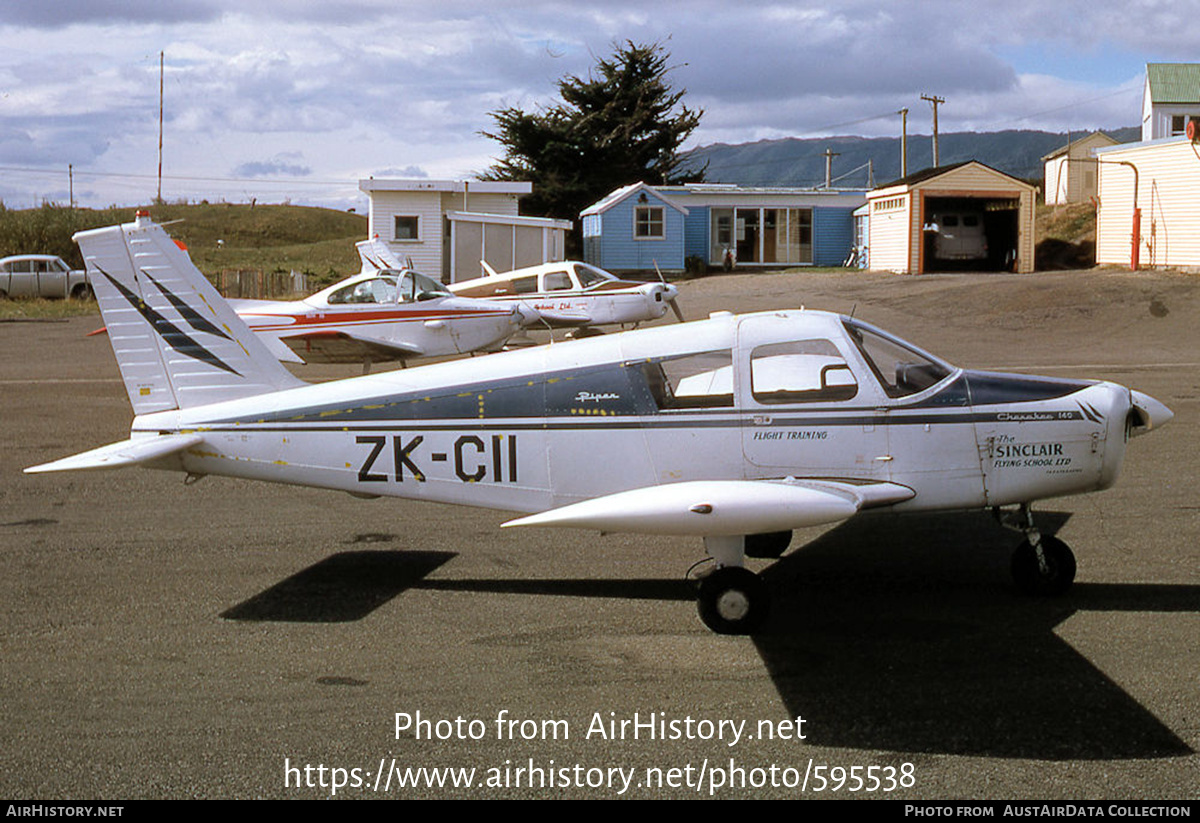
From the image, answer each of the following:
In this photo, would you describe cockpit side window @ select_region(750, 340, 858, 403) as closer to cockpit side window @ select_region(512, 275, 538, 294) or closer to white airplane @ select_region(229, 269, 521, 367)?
white airplane @ select_region(229, 269, 521, 367)

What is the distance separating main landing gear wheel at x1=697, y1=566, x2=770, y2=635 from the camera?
702 cm

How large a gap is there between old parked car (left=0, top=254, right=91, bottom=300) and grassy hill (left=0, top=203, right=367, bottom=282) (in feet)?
14.3

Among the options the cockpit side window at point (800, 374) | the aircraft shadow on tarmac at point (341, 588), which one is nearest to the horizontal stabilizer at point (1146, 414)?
the cockpit side window at point (800, 374)

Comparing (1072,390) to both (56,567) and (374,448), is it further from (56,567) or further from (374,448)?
(56,567)

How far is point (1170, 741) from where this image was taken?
5.46 meters

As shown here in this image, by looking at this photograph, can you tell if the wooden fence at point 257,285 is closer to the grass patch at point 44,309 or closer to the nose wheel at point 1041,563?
the grass patch at point 44,309

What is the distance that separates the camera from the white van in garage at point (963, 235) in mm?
43531

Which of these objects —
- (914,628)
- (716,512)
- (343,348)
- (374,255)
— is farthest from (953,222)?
(716,512)

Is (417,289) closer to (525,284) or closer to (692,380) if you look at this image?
(525,284)

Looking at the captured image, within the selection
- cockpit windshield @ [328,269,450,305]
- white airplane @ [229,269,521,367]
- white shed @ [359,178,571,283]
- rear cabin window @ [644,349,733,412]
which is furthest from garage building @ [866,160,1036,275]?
rear cabin window @ [644,349,733,412]

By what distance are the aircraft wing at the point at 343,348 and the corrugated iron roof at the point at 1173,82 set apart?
176 ft

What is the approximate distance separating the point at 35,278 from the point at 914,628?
42.3 meters

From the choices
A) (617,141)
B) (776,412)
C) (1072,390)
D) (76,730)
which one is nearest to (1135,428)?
(1072,390)

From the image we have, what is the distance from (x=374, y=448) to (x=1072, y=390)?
184 inches
